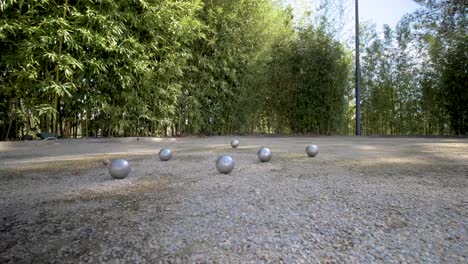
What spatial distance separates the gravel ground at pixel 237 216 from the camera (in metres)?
0.83

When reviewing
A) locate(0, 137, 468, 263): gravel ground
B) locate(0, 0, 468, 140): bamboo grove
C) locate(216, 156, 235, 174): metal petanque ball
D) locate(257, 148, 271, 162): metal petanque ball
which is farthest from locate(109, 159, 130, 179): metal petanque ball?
locate(0, 0, 468, 140): bamboo grove

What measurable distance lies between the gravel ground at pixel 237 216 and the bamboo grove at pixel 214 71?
7.56ft

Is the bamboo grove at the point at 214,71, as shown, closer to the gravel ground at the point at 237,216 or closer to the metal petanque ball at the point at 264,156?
the gravel ground at the point at 237,216

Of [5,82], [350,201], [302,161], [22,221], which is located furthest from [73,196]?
[5,82]

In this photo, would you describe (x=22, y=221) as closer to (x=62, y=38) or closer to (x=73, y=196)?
(x=73, y=196)

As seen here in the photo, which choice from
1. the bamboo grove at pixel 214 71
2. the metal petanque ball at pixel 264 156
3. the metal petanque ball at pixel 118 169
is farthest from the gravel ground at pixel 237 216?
the bamboo grove at pixel 214 71

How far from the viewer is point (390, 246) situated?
33.7 inches

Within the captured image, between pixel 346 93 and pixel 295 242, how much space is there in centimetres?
657

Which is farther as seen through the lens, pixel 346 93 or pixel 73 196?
pixel 346 93

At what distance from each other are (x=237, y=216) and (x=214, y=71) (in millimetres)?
5105

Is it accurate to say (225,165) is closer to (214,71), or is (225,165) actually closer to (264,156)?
(264,156)

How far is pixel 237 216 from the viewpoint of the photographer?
1.12 meters

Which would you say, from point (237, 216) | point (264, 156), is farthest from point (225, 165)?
point (237, 216)

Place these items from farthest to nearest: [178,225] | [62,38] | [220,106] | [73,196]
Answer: [220,106] < [62,38] < [73,196] < [178,225]
